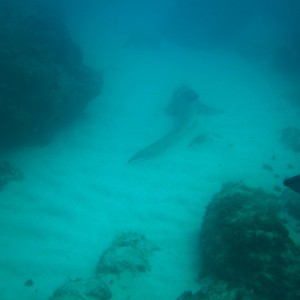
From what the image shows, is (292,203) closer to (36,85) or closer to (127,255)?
(127,255)

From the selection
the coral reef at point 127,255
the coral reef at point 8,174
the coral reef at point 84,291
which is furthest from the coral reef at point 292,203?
the coral reef at point 8,174

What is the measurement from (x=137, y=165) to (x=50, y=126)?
14.1ft

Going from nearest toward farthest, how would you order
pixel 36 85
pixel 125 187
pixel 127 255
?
pixel 127 255, pixel 125 187, pixel 36 85

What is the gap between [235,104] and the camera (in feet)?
64.3

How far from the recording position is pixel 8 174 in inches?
422

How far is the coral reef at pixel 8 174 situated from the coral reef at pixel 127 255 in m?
5.11

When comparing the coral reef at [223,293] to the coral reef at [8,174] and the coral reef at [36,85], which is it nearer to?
the coral reef at [8,174]

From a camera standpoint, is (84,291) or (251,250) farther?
(84,291)

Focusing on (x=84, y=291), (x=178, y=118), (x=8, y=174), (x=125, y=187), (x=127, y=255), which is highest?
(x=178, y=118)

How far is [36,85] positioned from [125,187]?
5.42 m

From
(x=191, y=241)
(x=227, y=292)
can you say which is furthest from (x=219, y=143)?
(x=227, y=292)

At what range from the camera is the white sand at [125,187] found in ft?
23.7

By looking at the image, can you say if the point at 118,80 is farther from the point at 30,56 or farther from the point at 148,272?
the point at 148,272

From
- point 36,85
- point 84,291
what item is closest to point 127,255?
point 84,291
